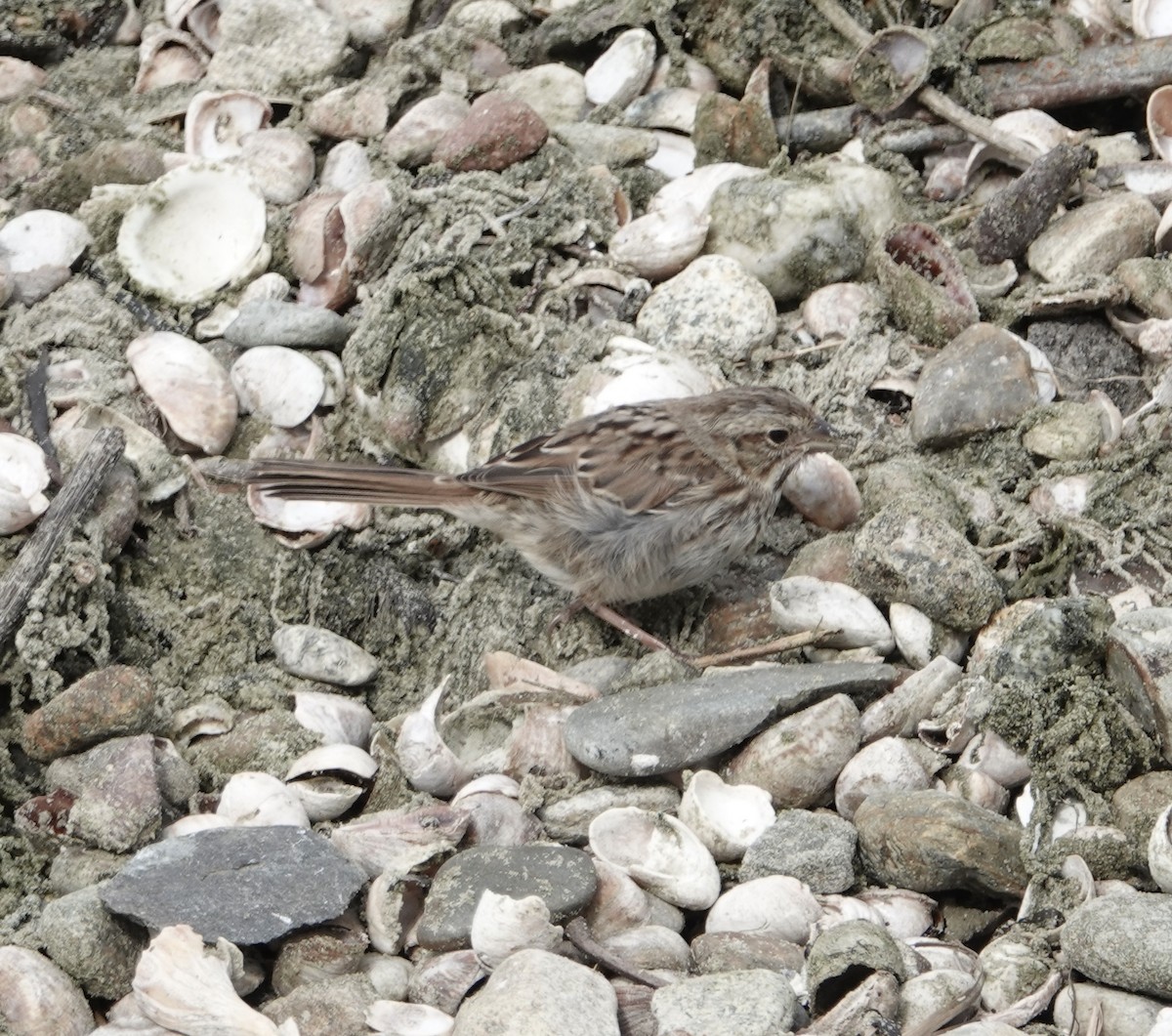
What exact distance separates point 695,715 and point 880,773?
469 mm

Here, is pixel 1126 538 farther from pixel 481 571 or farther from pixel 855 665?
pixel 481 571

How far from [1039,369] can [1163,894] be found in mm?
2038

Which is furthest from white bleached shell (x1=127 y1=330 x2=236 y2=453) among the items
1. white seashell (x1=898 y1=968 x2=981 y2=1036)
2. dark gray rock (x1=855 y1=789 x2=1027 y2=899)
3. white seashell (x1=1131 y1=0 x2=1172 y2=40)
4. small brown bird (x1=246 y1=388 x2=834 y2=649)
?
white seashell (x1=1131 y1=0 x2=1172 y2=40)

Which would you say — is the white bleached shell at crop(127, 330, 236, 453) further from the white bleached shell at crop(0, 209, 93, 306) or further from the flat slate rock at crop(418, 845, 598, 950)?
the flat slate rock at crop(418, 845, 598, 950)

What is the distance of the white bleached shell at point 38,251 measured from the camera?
564 cm

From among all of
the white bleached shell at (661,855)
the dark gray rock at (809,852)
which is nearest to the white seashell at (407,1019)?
the white bleached shell at (661,855)

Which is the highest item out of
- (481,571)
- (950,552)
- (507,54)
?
(507,54)

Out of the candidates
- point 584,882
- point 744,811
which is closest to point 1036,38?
point 744,811

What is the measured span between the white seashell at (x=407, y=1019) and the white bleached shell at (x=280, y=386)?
7.65 feet

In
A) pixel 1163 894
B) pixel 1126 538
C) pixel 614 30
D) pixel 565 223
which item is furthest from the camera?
pixel 614 30

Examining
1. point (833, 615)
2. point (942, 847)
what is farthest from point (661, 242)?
point (942, 847)

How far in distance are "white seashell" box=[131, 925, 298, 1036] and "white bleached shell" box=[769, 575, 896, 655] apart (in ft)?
5.89

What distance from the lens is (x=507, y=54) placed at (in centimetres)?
646

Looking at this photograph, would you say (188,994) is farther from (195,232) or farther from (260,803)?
(195,232)
